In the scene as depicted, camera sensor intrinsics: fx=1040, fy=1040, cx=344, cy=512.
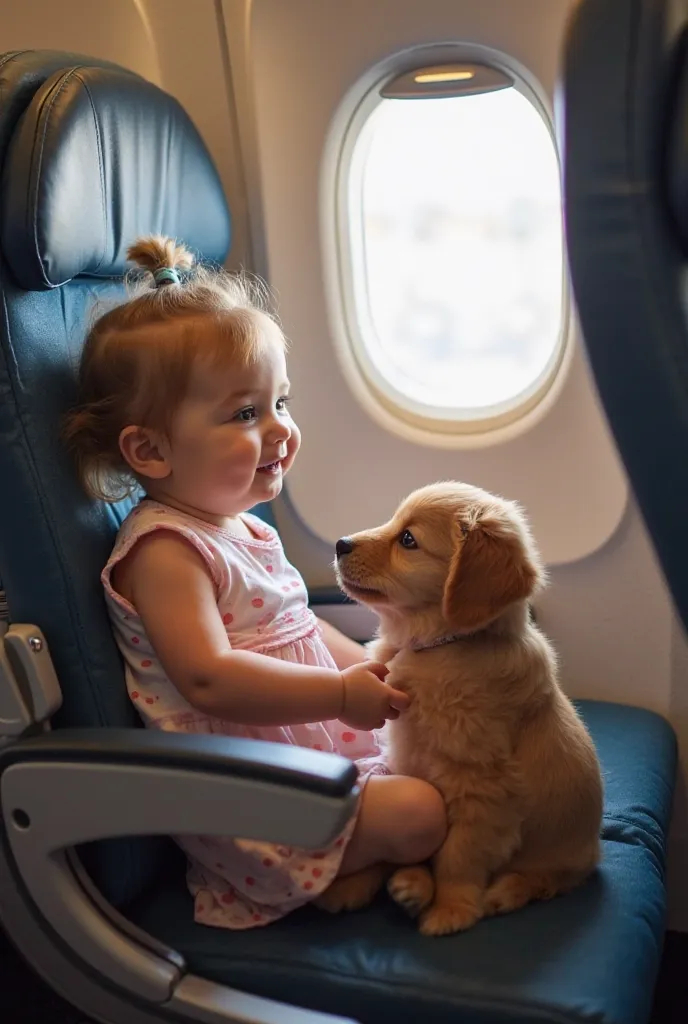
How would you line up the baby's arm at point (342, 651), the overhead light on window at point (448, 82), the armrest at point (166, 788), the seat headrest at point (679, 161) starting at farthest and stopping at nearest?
the overhead light on window at point (448, 82) → the baby's arm at point (342, 651) → the armrest at point (166, 788) → the seat headrest at point (679, 161)

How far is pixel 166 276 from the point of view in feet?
5.06

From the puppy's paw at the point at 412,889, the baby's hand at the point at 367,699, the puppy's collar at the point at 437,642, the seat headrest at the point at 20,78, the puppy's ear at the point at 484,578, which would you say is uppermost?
the seat headrest at the point at 20,78

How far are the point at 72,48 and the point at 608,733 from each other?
70.1 inches

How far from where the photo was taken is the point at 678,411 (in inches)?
38.0

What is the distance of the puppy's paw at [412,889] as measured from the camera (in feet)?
4.50

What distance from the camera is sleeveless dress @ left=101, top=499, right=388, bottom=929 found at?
142cm

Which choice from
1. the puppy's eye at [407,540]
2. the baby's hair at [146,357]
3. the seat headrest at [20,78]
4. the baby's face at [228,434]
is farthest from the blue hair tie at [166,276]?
the puppy's eye at [407,540]

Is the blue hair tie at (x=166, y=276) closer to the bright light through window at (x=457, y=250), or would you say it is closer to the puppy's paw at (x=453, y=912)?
the bright light through window at (x=457, y=250)

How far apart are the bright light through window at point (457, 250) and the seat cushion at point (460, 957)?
112 centimetres

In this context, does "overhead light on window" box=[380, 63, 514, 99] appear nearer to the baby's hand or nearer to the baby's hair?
the baby's hair

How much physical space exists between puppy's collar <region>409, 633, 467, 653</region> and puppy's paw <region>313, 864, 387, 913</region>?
319mm

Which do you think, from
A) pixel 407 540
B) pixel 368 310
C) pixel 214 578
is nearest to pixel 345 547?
pixel 407 540

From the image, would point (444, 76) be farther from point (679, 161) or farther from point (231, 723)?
point (231, 723)

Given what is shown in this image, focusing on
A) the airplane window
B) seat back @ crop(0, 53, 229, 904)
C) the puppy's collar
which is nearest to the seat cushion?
seat back @ crop(0, 53, 229, 904)
